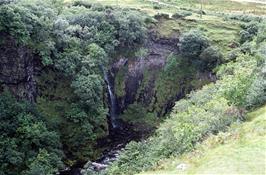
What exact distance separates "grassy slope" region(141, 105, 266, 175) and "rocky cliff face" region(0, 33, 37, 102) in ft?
126

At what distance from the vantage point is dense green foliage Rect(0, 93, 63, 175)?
69500 millimetres

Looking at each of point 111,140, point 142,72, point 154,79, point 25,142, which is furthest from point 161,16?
point 25,142

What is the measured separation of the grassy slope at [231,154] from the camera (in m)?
37.6

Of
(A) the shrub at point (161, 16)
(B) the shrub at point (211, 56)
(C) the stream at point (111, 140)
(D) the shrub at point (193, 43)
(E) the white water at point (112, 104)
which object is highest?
(A) the shrub at point (161, 16)

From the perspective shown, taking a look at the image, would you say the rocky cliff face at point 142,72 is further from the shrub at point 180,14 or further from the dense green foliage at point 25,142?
the dense green foliage at point 25,142

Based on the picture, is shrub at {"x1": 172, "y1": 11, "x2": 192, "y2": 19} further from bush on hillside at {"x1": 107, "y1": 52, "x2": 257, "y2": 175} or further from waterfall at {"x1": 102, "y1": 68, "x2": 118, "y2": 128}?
bush on hillside at {"x1": 107, "y1": 52, "x2": 257, "y2": 175}

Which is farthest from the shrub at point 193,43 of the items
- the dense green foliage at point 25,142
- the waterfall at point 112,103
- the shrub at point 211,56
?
the dense green foliage at point 25,142

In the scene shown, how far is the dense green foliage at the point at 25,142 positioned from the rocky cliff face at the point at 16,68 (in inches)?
106

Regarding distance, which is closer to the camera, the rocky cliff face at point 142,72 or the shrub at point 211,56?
the shrub at point 211,56

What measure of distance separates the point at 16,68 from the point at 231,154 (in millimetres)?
47950

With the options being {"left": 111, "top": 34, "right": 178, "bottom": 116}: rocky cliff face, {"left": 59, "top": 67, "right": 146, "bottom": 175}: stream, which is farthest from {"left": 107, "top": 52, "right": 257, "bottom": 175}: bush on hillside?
{"left": 111, "top": 34, "right": 178, "bottom": 116}: rocky cliff face

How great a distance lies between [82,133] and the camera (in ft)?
262

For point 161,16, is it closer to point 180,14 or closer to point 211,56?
point 180,14

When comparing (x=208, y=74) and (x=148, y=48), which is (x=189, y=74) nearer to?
(x=208, y=74)
